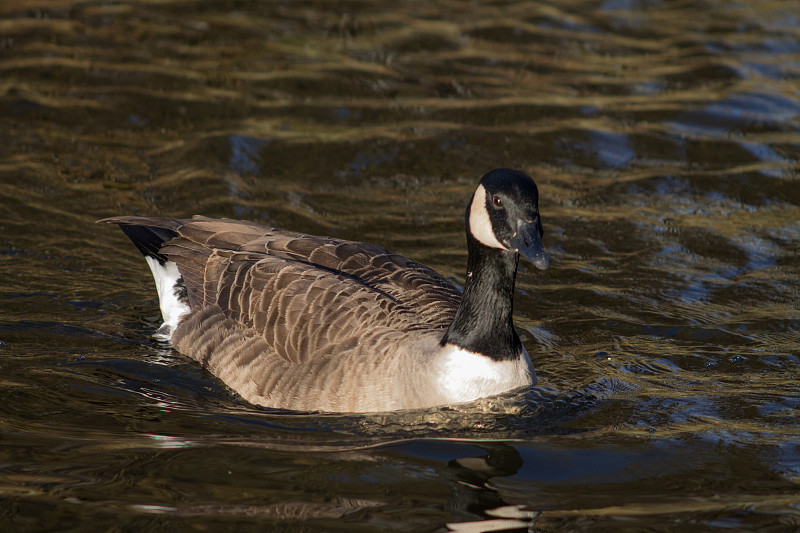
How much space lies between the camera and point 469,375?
747 cm

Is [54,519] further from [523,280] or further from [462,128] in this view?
[462,128]

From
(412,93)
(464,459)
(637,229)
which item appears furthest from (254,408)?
(412,93)

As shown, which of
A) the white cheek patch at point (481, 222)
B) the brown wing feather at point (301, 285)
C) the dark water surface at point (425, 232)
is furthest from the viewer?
the brown wing feather at point (301, 285)

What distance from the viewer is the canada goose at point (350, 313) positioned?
24.5 feet

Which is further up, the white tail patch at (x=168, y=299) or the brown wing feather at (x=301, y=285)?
the brown wing feather at (x=301, y=285)

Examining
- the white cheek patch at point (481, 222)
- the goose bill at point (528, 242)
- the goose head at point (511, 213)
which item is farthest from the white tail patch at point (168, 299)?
the goose bill at point (528, 242)

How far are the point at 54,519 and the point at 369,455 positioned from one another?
207cm

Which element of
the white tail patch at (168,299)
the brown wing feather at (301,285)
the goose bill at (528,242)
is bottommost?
the white tail patch at (168,299)

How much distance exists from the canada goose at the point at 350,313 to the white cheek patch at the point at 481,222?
0.4 inches

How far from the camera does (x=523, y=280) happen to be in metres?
10.7

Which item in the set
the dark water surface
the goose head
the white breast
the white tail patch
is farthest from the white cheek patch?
the white tail patch

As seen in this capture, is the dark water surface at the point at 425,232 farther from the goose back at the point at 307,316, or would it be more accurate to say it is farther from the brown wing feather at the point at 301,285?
the brown wing feather at the point at 301,285

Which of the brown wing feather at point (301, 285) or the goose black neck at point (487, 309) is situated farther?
the brown wing feather at point (301, 285)

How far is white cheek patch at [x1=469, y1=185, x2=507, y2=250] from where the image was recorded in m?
7.34
